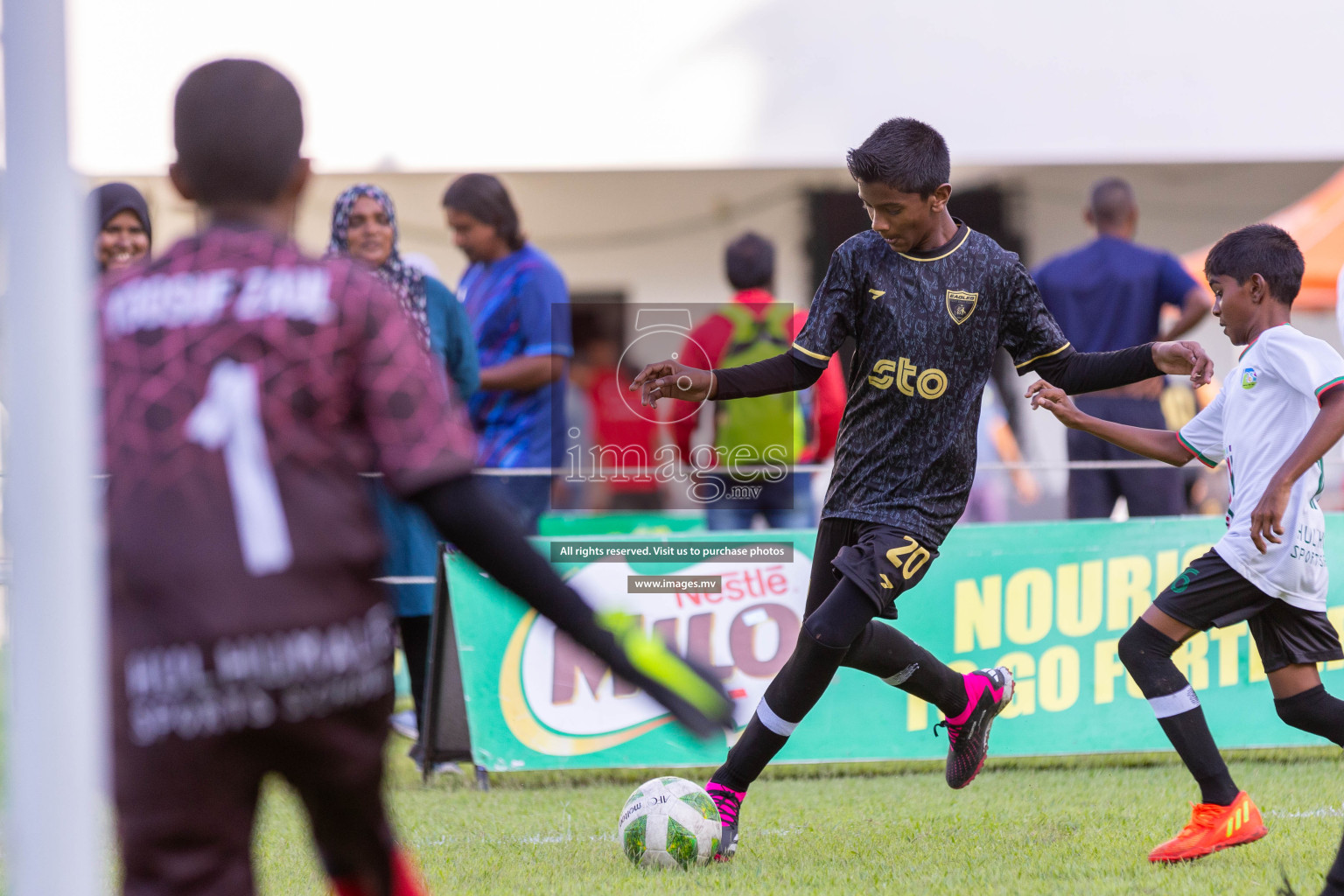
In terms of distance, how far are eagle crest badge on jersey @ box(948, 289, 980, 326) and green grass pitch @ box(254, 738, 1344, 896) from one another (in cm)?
146

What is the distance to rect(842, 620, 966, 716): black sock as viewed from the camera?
158 inches

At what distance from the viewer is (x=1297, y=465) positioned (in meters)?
3.48

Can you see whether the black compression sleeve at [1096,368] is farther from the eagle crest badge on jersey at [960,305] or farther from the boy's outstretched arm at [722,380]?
the boy's outstretched arm at [722,380]

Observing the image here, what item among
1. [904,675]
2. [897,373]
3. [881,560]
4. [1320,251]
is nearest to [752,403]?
[904,675]

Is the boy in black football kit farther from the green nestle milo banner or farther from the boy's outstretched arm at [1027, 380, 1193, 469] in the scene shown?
the green nestle milo banner

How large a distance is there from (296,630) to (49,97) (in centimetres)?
67

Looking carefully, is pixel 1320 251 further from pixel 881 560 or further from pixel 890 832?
pixel 881 560

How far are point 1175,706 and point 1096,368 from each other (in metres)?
0.95

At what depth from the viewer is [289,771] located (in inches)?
69.8

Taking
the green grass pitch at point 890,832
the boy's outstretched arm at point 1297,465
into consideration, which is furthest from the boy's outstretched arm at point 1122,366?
the green grass pitch at point 890,832

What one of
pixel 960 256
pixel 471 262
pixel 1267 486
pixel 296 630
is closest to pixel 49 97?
pixel 296 630

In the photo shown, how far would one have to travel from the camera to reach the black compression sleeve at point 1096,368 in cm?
377

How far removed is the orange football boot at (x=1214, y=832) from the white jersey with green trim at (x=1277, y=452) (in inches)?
22.9

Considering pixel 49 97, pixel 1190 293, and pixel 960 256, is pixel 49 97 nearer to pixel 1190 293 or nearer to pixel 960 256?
pixel 960 256
